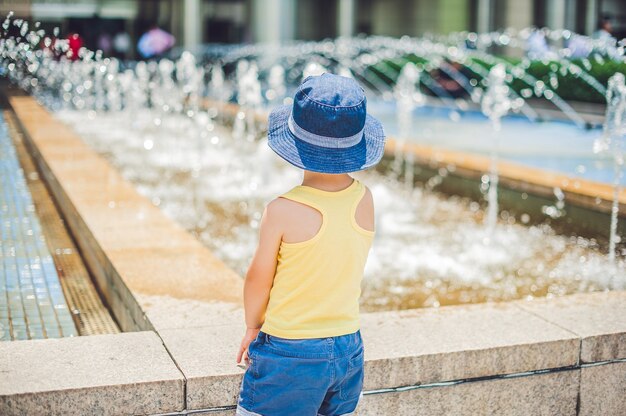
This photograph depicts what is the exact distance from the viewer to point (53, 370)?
3.00 metres

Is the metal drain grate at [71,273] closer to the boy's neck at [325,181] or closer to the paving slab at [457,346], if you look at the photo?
the paving slab at [457,346]

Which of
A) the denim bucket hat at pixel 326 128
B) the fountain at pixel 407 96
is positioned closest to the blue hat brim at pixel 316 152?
the denim bucket hat at pixel 326 128

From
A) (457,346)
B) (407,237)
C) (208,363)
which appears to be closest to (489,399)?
(457,346)

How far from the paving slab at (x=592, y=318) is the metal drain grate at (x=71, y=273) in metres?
2.15

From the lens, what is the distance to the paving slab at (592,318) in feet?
11.6

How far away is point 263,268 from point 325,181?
28cm

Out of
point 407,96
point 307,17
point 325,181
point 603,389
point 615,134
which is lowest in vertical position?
point 603,389

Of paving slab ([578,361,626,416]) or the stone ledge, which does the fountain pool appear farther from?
paving slab ([578,361,626,416])

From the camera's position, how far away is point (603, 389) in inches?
141

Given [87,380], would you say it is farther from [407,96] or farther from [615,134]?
[407,96]

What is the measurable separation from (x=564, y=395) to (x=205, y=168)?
737 cm

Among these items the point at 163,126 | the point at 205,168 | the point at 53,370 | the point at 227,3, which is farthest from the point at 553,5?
the point at 53,370

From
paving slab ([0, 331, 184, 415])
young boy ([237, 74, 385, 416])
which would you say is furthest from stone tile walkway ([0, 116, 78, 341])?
young boy ([237, 74, 385, 416])

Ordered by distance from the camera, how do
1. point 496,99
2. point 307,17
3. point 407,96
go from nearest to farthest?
1. point 496,99
2. point 407,96
3. point 307,17
